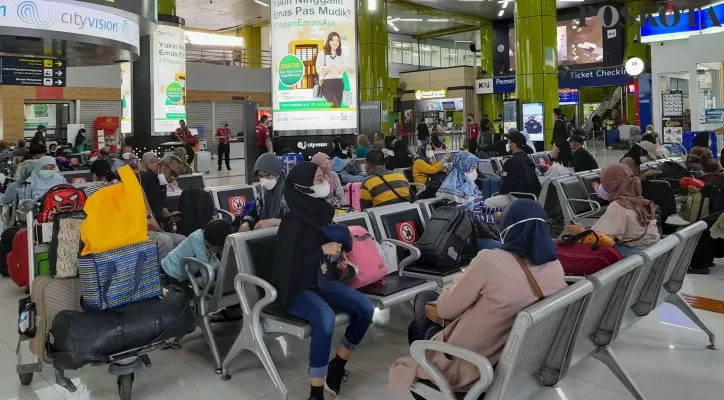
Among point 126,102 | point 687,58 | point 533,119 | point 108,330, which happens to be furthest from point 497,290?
point 533,119

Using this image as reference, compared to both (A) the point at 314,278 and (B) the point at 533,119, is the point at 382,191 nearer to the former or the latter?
(A) the point at 314,278

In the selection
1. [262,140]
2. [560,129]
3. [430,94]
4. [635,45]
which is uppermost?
[635,45]

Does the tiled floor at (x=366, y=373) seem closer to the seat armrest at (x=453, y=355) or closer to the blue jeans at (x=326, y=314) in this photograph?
the blue jeans at (x=326, y=314)

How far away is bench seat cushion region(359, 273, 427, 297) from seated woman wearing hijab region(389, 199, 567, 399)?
1381 mm

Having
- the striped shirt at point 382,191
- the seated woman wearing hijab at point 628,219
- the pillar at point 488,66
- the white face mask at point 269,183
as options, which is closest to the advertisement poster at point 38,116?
the striped shirt at point 382,191

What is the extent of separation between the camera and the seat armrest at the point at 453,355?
2.61m

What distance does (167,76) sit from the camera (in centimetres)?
1698

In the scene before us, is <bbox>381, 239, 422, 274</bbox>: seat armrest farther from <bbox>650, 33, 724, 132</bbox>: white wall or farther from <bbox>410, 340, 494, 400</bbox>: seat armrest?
<bbox>650, 33, 724, 132</bbox>: white wall

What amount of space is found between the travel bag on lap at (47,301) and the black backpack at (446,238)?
253 centimetres

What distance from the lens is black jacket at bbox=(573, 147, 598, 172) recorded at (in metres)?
9.83

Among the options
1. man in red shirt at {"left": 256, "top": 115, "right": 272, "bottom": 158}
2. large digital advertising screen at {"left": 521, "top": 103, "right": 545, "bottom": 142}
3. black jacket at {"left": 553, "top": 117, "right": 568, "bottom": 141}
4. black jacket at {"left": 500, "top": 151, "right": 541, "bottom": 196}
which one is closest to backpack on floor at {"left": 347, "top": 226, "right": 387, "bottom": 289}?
black jacket at {"left": 500, "top": 151, "right": 541, "bottom": 196}

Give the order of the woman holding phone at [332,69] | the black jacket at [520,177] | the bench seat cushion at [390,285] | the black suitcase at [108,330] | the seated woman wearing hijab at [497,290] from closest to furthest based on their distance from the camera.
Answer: the seated woman wearing hijab at [497,290]
the black suitcase at [108,330]
the bench seat cushion at [390,285]
the black jacket at [520,177]
the woman holding phone at [332,69]

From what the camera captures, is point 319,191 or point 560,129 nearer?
point 319,191

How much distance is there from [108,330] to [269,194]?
1870mm
